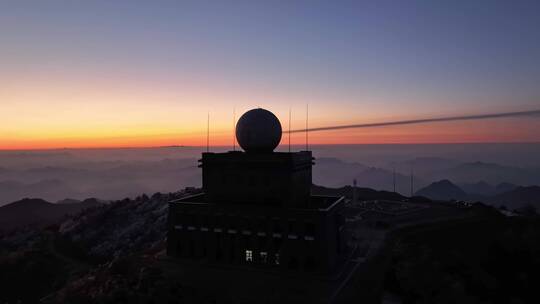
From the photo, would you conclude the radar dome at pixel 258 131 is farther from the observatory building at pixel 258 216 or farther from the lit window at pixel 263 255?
the lit window at pixel 263 255

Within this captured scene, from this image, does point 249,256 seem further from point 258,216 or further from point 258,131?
point 258,131

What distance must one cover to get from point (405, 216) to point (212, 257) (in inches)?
1256

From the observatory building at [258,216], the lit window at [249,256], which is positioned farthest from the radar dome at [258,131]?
the lit window at [249,256]

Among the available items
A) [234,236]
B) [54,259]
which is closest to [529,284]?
[234,236]

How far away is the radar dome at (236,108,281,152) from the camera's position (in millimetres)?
37281

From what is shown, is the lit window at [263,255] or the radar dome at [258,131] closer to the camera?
the lit window at [263,255]

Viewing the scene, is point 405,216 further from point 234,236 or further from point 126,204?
point 126,204

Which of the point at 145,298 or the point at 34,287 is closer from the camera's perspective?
the point at 145,298

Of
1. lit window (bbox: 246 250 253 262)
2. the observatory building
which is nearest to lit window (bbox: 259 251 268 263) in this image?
the observatory building

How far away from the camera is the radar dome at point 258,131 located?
37.3 m

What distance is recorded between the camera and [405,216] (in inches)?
2144

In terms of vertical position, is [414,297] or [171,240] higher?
[171,240]

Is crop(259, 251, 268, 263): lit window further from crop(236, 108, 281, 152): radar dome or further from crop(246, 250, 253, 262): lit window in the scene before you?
crop(236, 108, 281, 152): radar dome

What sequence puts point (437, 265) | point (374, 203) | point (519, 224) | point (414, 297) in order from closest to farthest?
point (414, 297) < point (437, 265) < point (519, 224) < point (374, 203)
